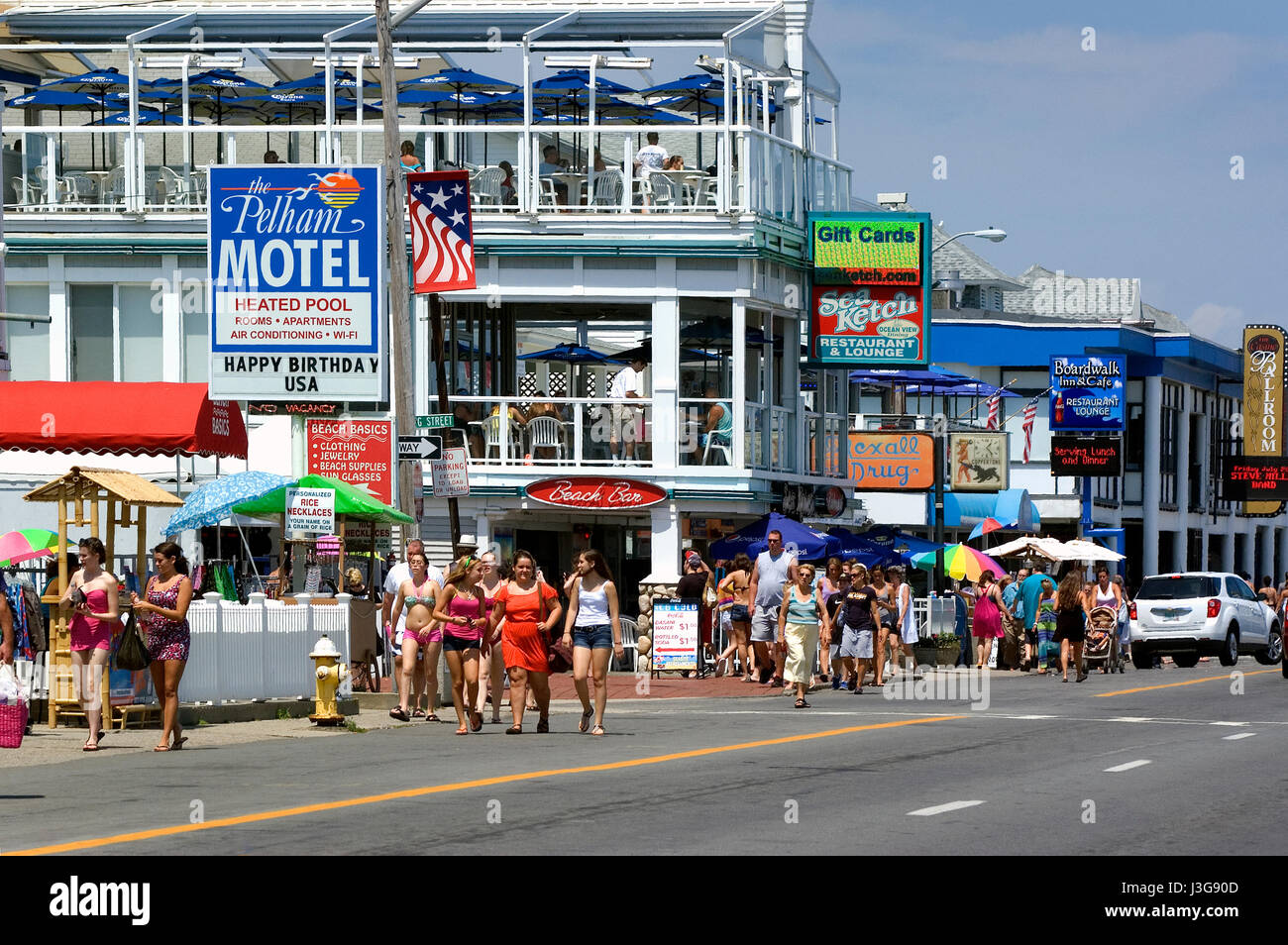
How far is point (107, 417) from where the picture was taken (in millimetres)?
22906

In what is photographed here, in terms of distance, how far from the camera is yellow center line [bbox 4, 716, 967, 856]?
1155 centimetres

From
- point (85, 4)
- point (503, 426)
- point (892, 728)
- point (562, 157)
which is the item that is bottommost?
point (892, 728)

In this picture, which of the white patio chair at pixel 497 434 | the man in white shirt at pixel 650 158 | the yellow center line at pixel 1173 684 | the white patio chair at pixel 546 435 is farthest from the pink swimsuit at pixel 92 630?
the man in white shirt at pixel 650 158

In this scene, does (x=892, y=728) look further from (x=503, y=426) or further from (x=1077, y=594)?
(x=503, y=426)

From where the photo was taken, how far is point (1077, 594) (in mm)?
30625

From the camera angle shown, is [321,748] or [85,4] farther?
[85,4]

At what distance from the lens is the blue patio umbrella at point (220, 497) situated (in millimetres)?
25234

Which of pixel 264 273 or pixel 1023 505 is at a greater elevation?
pixel 264 273

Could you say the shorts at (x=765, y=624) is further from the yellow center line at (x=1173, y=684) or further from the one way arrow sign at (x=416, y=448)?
the one way arrow sign at (x=416, y=448)

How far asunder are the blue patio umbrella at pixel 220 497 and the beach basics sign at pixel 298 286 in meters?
1.08

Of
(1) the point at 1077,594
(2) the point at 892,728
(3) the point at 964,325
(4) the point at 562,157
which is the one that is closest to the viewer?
(2) the point at 892,728

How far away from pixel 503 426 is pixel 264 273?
8825mm

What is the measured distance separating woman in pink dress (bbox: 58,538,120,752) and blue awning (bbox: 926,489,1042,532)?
1450 inches
